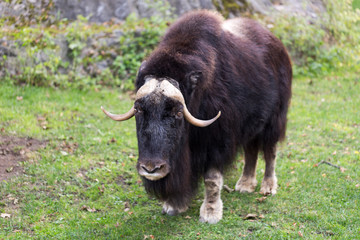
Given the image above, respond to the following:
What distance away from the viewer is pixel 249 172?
4.82 metres

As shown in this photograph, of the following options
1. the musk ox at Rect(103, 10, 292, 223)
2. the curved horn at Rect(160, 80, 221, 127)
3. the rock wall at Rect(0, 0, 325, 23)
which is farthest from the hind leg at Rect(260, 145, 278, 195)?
the rock wall at Rect(0, 0, 325, 23)

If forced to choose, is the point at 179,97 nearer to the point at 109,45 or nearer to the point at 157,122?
the point at 157,122

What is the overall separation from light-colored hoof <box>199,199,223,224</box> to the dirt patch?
209 cm

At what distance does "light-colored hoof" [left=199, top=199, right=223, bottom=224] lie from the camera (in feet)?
13.0

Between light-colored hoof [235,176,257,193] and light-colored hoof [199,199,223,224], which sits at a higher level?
light-colored hoof [199,199,223,224]

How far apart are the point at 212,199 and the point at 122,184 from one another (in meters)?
1.27

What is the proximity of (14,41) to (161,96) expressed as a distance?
4.93 m

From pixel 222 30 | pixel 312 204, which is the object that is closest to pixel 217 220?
pixel 312 204

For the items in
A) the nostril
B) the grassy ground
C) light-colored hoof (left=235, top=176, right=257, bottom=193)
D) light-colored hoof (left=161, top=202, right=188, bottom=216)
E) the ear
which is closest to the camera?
the nostril

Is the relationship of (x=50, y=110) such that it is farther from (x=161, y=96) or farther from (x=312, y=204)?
(x=312, y=204)

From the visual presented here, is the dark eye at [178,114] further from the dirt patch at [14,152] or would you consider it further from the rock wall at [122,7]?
the rock wall at [122,7]

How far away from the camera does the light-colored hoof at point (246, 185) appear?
476 cm

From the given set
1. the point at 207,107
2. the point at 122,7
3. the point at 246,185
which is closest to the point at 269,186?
the point at 246,185

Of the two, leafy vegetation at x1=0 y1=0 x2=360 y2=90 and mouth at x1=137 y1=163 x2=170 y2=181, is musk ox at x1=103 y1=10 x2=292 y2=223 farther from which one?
leafy vegetation at x1=0 y1=0 x2=360 y2=90
